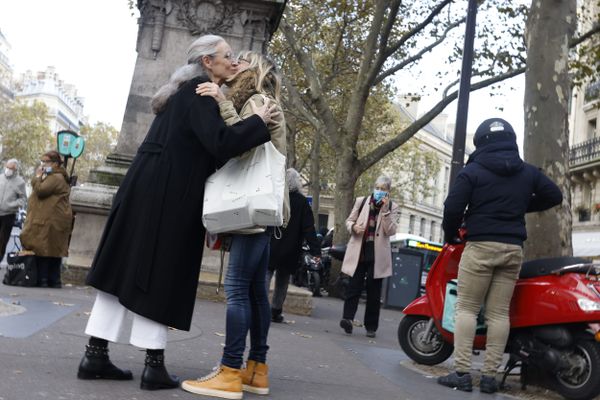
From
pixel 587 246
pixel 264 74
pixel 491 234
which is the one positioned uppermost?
pixel 587 246

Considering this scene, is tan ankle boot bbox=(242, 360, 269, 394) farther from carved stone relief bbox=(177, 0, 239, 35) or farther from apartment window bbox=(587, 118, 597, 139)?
apartment window bbox=(587, 118, 597, 139)

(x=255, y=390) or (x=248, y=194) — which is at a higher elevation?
(x=248, y=194)

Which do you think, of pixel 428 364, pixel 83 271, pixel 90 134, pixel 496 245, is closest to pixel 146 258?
pixel 496 245

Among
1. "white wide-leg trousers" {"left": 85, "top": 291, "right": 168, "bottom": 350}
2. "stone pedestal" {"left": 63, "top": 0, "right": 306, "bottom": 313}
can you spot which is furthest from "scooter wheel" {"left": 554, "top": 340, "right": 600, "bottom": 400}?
"stone pedestal" {"left": 63, "top": 0, "right": 306, "bottom": 313}

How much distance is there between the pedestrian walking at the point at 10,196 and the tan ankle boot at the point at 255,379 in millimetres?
9576

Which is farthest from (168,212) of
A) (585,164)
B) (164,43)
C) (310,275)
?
(585,164)

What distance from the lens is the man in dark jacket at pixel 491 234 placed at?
21.4 feet

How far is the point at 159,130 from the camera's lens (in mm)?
4977

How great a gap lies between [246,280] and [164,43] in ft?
25.8

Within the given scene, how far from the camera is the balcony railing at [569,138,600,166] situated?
44.4 m

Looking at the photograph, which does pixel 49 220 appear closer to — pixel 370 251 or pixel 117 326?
pixel 370 251

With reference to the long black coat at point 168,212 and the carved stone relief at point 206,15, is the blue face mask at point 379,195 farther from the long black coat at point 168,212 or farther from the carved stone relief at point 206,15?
the long black coat at point 168,212

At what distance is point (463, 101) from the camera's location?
12.6m

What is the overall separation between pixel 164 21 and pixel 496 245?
7.30 m
